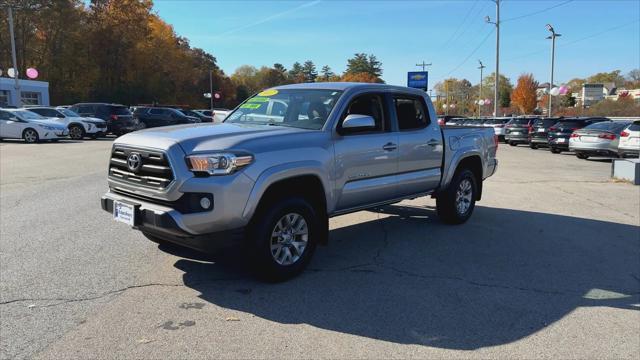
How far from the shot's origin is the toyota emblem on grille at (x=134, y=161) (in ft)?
15.5

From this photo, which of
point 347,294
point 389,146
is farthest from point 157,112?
point 347,294

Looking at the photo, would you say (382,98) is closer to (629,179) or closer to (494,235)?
(494,235)

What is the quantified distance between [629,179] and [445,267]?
32.8ft

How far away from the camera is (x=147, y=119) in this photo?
32.4 meters

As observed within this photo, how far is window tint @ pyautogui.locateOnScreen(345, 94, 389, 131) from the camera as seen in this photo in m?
5.98

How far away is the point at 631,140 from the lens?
1698 centimetres

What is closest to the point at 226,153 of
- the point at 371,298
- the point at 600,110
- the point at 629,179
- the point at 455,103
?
the point at 371,298

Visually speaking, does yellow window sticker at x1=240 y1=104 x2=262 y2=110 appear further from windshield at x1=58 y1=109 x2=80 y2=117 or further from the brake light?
windshield at x1=58 y1=109 x2=80 y2=117

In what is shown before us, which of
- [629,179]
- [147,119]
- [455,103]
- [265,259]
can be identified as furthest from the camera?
[455,103]

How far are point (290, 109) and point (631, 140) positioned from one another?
15456 millimetres

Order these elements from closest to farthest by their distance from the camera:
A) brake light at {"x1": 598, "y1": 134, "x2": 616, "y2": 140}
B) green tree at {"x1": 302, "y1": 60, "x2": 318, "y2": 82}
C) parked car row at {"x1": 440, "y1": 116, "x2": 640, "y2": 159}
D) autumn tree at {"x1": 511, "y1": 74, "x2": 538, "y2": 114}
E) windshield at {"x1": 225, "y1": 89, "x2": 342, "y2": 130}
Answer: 1. windshield at {"x1": 225, "y1": 89, "x2": 342, "y2": 130}
2. parked car row at {"x1": 440, "y1": 116, "x2": 640, "y2": 159}
3. brake light at {"x1": 598, "y1": 134, "x2": 616, "y2": 140}
4. autumn tree at {"x1": 511, "y1": 74, "x2": 538, "y2": 114}
5. green tree at {"x1": 302, "y1": 60, "x2": 318, "y2": 82}

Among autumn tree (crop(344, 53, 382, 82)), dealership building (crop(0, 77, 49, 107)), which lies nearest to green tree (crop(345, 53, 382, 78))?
autumn tree (crop(344, 53, 382, 82))

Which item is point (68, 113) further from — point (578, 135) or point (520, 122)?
point (520, 122)

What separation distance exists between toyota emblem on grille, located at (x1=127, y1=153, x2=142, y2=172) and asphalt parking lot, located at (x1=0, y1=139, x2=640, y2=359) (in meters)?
1.13
